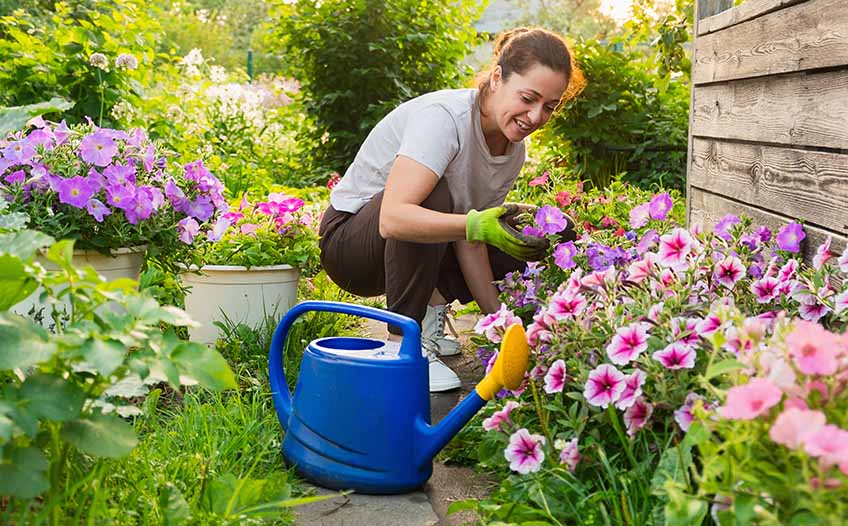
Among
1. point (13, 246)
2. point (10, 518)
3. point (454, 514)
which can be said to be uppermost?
point (13, 246)

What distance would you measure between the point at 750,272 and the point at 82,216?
1513 millimetres

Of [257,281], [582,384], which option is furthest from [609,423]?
[257,281]

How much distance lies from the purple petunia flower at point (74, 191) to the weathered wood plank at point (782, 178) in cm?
165

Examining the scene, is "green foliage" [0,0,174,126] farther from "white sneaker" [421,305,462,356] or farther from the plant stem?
the plant stem

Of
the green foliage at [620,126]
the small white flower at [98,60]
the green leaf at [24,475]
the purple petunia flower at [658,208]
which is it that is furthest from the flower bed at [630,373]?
the green foliage at [620,126]

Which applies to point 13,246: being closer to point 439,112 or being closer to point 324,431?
point 324,431

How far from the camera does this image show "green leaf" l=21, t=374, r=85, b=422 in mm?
1078

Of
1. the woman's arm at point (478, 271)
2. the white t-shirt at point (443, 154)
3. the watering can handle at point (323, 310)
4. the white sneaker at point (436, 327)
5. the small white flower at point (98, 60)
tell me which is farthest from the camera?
the small white flower at point (98, 60)

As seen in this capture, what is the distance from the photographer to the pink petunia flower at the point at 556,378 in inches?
60.4

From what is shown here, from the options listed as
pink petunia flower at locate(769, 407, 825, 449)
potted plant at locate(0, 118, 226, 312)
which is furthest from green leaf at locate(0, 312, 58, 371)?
potted plant at locate(0, 118, 226, 312)

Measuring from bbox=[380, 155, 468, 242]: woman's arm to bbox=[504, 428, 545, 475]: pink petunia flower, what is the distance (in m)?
0.87

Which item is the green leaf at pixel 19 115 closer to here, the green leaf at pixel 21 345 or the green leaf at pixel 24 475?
the green leaf at pixel 21 345

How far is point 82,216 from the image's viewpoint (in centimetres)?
216

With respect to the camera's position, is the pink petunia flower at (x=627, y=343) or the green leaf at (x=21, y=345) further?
the pink petunia flower at (x=627, y=343)
